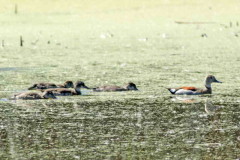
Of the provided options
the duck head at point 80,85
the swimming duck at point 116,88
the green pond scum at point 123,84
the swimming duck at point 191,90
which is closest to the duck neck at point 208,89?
the swimming duck at point 191,90

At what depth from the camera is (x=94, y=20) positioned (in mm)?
34844

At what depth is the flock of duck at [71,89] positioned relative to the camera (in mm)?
12669

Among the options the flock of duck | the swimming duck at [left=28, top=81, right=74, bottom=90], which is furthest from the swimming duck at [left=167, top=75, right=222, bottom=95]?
the swimming duck at [left=28, top=81, right=74, bottom=90]

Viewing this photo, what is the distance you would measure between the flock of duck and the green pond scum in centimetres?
16

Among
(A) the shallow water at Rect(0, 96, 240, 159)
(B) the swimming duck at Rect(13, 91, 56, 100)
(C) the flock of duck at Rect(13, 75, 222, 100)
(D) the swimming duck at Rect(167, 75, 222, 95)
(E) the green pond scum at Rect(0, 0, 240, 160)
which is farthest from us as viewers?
(D) the swimming duck at Rect(167, 75, 222, 95)

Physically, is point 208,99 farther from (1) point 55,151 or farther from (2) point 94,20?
(2) point 94,20

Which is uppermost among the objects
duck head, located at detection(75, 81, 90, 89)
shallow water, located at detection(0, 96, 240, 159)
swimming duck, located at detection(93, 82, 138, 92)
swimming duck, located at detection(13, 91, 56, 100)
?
duck head, located at detection(75, 81, 90, 89)

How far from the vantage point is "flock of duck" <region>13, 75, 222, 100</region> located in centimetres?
1267

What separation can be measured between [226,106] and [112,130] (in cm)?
262

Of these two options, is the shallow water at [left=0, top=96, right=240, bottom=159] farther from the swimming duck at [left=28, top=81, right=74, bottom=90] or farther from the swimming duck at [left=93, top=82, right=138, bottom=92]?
the swimming duck at [left=28, top=81, right=74, bottom=90]

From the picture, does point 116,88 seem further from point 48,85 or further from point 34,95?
point 34,95

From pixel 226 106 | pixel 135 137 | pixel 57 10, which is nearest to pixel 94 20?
pixel 57 10

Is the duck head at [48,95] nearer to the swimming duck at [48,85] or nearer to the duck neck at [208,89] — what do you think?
the swimming duck at [48,85]

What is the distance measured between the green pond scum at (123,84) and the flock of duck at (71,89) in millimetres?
160
